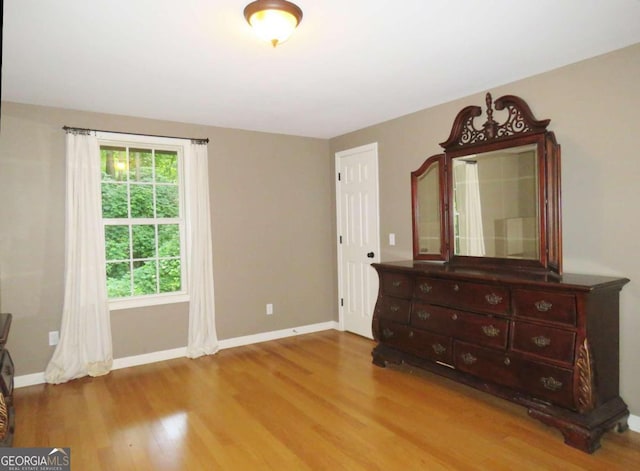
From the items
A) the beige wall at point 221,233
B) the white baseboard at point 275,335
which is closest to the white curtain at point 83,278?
the beige wall at point 221,233

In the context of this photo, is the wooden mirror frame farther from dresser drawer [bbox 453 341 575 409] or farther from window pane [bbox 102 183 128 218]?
window pane [bbox 102 183 128 218]

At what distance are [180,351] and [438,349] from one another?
8.38 ft

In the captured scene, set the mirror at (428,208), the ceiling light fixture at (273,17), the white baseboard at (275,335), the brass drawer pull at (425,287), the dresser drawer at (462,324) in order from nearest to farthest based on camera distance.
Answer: the ceiling light fixture at (273,17) < the dresser drawer at (462,324) < the brass drawer pull at (425,287) < the mirror at (428,208) < the white baseboard at (275,335)

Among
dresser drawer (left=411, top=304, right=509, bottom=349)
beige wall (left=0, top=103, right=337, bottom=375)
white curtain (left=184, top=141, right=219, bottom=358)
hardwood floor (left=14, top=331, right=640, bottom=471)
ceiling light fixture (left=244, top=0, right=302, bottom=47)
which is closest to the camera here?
ceiling light fixture (left=244, top=0, right=302, bottom=47)

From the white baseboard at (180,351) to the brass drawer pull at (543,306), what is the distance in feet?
9.48

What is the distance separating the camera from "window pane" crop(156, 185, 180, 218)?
421 centimetres

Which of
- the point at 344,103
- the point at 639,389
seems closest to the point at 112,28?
the point at 344,103

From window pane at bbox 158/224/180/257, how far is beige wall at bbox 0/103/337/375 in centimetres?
40

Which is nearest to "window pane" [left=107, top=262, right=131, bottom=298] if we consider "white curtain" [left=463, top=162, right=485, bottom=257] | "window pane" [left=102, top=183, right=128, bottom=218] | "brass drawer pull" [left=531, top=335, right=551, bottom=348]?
"window pane" [left=102, top=183, right=128, bottom=218]

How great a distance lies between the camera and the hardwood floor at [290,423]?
7.64ft

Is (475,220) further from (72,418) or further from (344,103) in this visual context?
(72,418)

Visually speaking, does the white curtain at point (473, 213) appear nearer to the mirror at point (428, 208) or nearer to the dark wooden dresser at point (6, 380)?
the mirror at point (428, 208)

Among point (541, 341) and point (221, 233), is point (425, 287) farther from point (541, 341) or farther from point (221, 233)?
point (221, 233)

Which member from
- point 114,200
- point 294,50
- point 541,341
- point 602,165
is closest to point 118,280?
point 114,200
